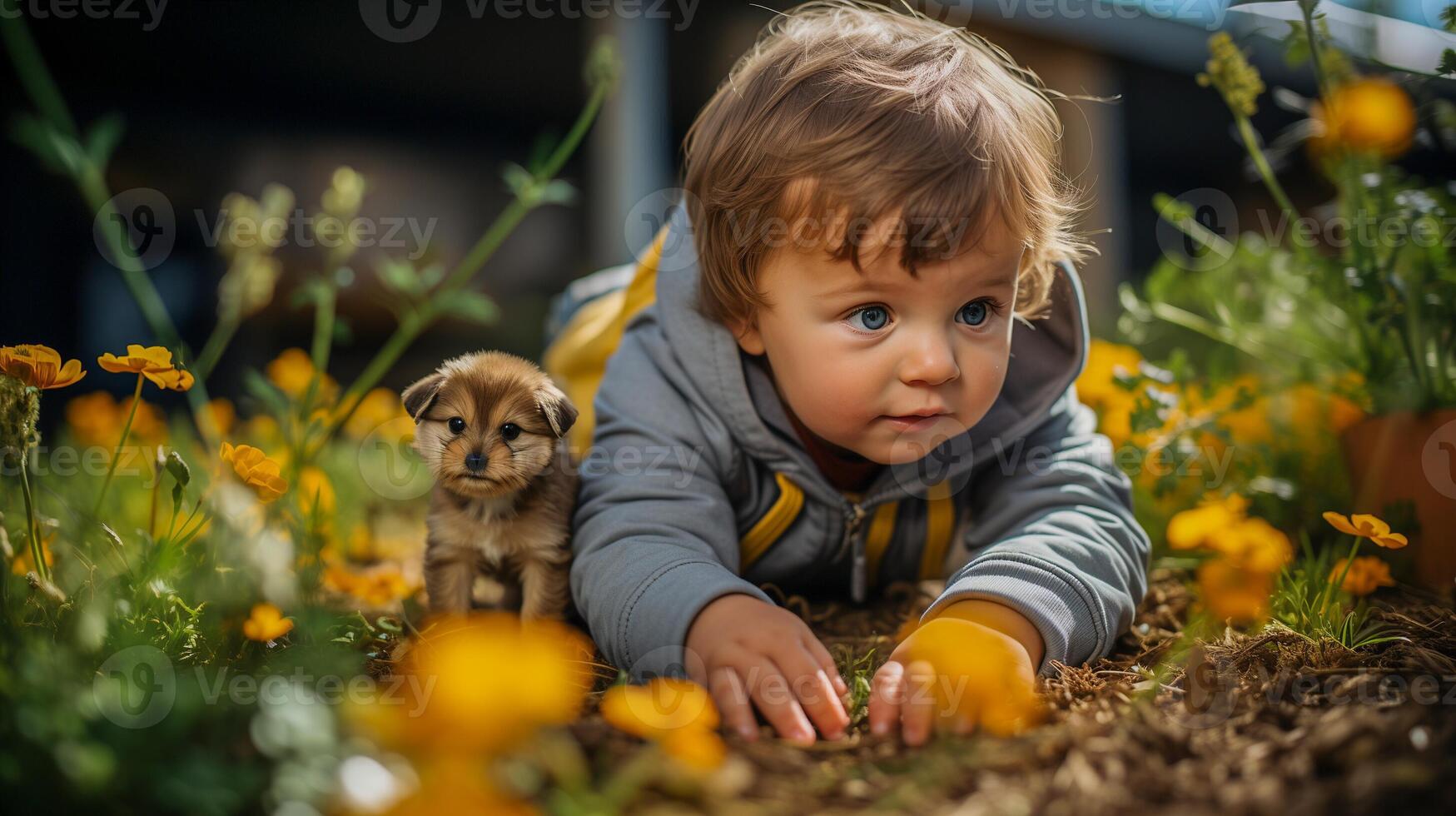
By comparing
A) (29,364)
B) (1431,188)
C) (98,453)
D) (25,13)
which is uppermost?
(25,13)

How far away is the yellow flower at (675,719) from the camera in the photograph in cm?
103

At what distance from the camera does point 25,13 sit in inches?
184

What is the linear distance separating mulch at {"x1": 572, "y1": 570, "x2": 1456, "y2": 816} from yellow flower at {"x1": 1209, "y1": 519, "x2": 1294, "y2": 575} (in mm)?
254

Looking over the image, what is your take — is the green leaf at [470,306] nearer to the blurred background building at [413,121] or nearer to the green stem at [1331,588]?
the green stem at [1331,588]

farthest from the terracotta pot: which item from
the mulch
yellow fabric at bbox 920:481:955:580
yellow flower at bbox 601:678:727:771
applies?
yellow flower at bbox 601:678:727:771

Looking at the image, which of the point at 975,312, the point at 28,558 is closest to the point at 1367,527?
the point at 975,312

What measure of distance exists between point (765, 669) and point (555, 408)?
0.53 meters

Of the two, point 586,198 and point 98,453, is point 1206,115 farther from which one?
point 98,453

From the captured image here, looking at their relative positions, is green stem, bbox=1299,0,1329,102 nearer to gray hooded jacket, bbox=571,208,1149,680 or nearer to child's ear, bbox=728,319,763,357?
gray hooded jacket, bbox=571,208,1149,680

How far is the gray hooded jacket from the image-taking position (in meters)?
1.70

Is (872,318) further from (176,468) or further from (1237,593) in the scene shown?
(176,468)

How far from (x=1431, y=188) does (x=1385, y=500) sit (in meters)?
0.76

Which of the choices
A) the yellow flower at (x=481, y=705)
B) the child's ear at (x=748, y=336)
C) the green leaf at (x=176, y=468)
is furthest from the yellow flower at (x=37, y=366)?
the child's ear at (x=748, y=336)

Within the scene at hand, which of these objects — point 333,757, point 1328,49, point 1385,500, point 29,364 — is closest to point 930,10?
point 1328,49
